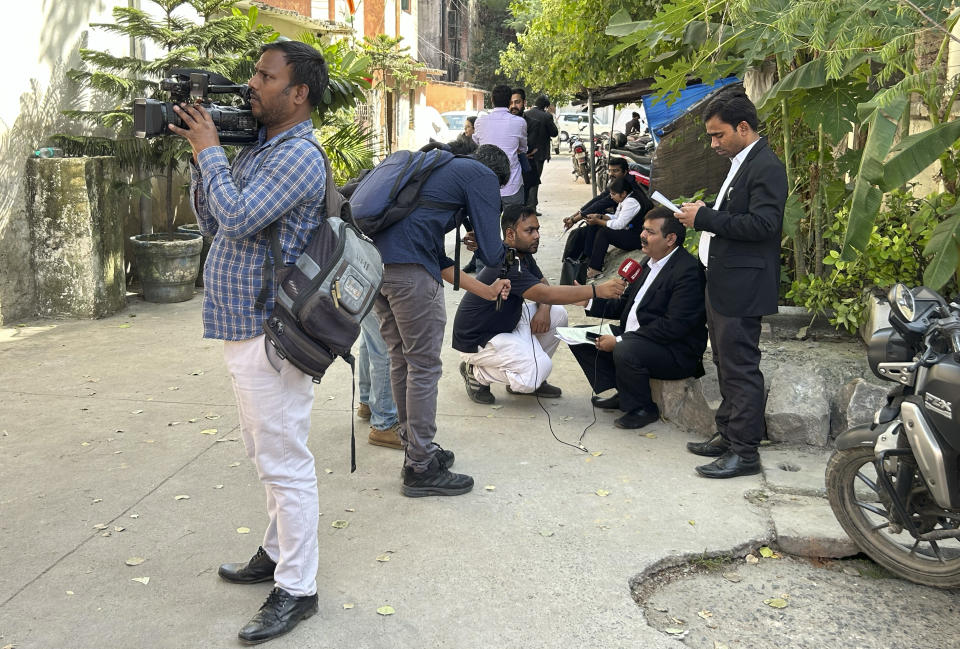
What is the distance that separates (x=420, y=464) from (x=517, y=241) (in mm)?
1685

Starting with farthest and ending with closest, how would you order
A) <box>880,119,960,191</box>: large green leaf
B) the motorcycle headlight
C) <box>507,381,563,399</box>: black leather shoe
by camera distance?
<box>507,381,563,399</box>: black leather shoe → <box>880,119,960,191</box>: large green leaf → the motorcycle headlight

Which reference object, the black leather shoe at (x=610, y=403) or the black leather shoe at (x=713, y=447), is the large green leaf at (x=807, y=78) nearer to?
the black leather shoe at (x=713, y=447)

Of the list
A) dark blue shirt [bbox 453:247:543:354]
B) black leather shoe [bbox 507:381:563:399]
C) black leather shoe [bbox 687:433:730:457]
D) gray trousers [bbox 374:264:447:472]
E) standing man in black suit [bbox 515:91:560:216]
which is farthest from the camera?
standing man in black suit [bbox 515:91:560:216]

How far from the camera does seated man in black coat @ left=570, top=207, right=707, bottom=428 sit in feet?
18.2

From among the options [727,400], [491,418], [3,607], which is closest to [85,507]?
[3,607]

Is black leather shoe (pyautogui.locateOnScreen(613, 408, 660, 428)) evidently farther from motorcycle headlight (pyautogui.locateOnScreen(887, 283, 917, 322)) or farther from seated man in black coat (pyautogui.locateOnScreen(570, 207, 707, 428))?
motorcycle headlight (pyautogui.locateOnScreen(887, 283, 917, 322))

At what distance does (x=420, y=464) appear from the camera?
4688 mm

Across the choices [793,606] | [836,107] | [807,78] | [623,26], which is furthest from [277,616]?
[623,26]

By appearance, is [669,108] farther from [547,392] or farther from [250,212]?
[250,212]

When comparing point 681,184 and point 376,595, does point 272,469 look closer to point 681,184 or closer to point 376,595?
point 376,595

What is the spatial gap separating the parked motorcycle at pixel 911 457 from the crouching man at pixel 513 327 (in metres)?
1.98

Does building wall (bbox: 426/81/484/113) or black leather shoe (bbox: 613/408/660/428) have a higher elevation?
building wall (bbox: 426/81/484/113)

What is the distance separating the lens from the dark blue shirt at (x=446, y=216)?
4477 mm

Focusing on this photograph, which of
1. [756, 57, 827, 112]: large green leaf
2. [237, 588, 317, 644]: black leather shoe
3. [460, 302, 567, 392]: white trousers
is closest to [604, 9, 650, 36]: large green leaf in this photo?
[756, 57, 827, 112]: large green leaf
